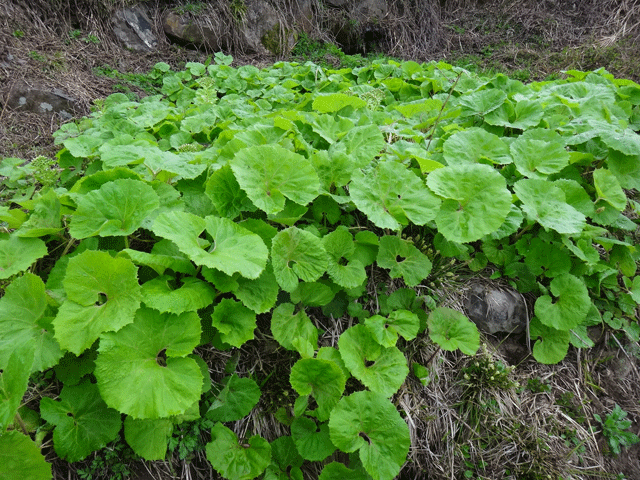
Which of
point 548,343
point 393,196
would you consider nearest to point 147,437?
point 393,196

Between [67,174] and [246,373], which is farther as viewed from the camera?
[67,174]

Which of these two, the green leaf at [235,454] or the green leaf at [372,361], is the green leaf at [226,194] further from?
the green leaf at [235,454]

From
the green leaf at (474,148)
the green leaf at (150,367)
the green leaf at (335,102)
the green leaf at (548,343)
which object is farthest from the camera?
the green leaf at (335,102)

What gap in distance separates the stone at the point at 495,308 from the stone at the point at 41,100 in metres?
4.00

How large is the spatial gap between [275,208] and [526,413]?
1.48 meters

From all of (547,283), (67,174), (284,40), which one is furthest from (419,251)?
(284,40)

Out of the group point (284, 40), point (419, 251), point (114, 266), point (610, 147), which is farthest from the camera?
point (284, 40)

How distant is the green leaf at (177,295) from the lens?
3.67ft

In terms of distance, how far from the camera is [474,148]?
6.29 ft

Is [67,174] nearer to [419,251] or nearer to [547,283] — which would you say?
[419,251]

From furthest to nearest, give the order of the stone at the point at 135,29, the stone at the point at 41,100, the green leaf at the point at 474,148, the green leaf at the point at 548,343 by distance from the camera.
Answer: the stone at the point at 135,29 → the stone at the point at 41,100 → the green leaf at the point at 474,148 → the green leaf at the point at 548,343

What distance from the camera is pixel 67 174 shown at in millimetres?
2082

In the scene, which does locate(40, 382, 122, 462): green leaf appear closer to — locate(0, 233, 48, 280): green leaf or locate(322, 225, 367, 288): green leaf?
locate(0, 233, 48, 280): green leaf

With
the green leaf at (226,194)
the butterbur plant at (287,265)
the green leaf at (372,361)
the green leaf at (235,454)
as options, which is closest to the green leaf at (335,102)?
the butterbur plant at (287,265)
